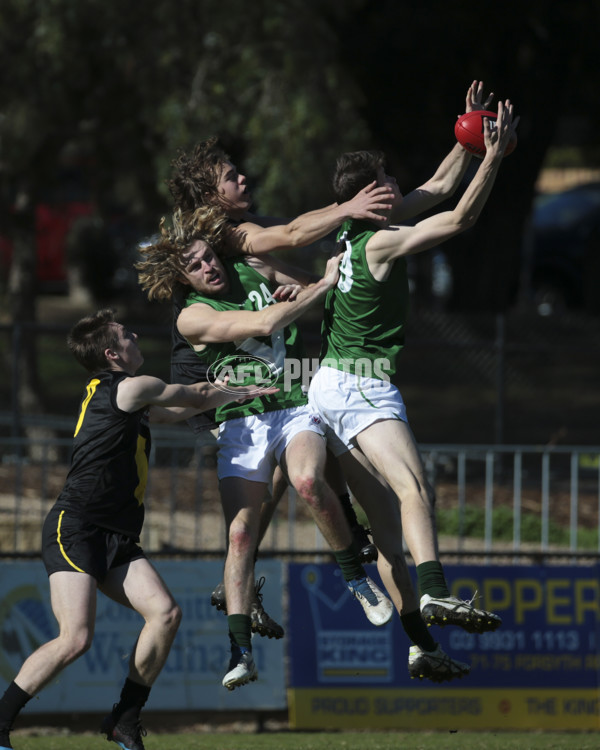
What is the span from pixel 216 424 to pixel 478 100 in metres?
2.36

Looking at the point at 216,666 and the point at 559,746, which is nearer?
the point at 559,746

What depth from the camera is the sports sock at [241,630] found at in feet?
21.7

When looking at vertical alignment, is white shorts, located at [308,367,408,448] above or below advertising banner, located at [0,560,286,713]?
above

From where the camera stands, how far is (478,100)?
6730 millimetres

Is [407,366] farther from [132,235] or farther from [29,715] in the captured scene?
[29,715]

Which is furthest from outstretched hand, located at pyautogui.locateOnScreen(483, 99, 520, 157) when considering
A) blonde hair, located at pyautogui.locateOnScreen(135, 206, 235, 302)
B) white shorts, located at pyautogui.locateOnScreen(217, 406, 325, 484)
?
white shorts, located at pyautogui.locateOnScreen(217, 406, 325, 484)

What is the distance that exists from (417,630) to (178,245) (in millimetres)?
2488

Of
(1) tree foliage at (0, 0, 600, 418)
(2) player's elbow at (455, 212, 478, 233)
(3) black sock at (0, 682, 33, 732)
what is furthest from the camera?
(1) tree foliage at (0, 0, 600, 418)

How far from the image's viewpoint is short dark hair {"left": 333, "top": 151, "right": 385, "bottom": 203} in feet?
21.8

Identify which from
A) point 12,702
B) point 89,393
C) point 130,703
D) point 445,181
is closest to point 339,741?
point 130,703

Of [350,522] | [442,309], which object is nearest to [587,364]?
[442,309]

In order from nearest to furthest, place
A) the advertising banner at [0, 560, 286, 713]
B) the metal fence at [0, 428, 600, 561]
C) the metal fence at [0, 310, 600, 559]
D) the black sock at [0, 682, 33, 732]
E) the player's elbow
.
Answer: the player's elbow < the black sock at [0, 682, 33, 732] < the advertising banner at [0, 560, 286, 713] < the metal fence at [0, 428, 600, 561] < the metal fence at [0, 310, 600, 559]

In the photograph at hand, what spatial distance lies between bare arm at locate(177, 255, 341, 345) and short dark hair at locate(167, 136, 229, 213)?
0.63 m

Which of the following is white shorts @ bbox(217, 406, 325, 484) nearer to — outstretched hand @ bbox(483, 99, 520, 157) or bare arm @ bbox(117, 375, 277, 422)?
bare arm @ bbox(117, 375, 277, 422)
